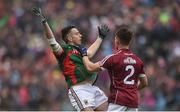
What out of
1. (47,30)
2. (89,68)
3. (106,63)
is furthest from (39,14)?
(106,63)

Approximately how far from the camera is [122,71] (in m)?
10.8

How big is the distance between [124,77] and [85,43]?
Answer: 713 cm

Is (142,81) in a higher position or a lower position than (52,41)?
lower

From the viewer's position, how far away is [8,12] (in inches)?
888

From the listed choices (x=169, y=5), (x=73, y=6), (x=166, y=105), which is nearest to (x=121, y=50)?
(x=166, y=105)

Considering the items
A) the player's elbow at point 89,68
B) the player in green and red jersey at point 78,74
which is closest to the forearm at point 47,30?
the player in green and red jersey at point 78,74

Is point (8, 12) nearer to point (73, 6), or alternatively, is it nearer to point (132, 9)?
point (73, 6)

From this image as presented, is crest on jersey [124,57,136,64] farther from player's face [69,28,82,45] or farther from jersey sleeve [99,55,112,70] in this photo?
player's face [69,28,82,45]

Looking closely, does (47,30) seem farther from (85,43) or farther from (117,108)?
(85,43)

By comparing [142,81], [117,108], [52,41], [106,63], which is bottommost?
[117,108]

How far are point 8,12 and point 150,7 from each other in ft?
13.1

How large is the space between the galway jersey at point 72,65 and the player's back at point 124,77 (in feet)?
2.37

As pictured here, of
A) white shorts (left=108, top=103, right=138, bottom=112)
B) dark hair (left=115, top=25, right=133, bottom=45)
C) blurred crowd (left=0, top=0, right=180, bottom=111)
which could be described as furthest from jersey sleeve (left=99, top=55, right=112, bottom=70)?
blurred crowd (left=0, top=0, right=180, bottom=111)

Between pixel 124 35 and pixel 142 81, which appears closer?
pixel 124 35
